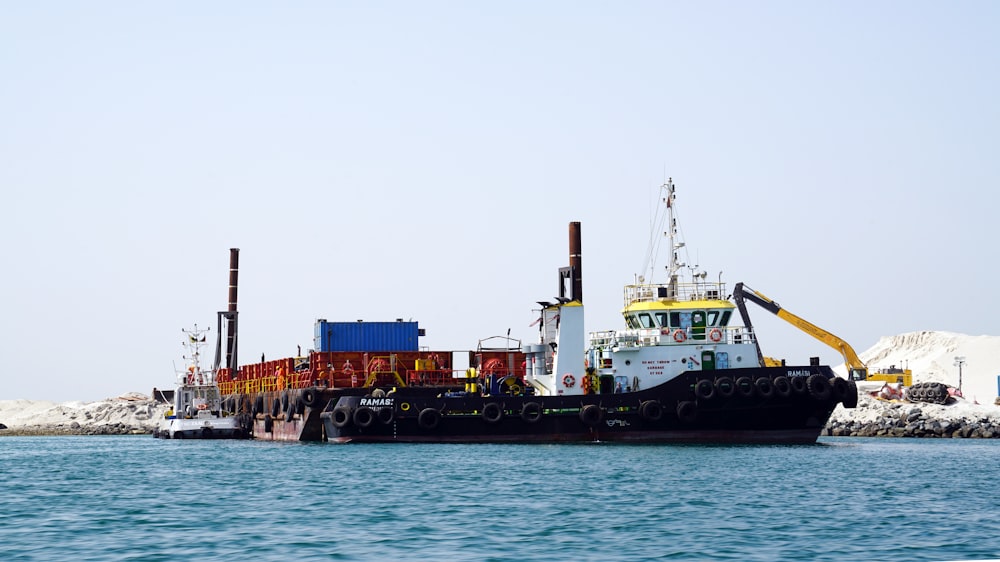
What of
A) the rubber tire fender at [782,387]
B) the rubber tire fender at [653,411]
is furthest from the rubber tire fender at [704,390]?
the rubber tire fender at [782,387]

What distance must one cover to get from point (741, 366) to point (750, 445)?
8.10 feet

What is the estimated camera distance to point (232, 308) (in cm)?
6444

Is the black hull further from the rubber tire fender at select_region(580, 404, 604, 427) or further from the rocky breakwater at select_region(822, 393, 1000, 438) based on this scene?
the rocky breakwater at select_region(822, 393, 1000, 438)

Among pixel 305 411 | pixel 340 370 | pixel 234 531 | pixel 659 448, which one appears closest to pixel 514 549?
pixel 234 531

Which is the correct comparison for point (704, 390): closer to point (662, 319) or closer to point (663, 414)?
point (663, 414)

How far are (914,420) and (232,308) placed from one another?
3472 centimetres

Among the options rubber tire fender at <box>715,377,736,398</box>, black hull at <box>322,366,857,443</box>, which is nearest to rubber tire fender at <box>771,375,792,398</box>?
black hull at <box>322,366,857,443</box>

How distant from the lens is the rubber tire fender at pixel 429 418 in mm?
36781

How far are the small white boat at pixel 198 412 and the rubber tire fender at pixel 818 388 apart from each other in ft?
89.8

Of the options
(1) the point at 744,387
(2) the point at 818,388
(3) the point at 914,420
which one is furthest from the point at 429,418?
(3) the point at 914,420

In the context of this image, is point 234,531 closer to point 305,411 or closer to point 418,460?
point 418,460

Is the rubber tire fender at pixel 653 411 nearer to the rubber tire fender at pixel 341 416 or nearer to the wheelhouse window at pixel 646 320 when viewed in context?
the wheelhouse window at pixel 646 320

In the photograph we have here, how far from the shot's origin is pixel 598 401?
36.0 metres

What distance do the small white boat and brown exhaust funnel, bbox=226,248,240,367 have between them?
4.33m
